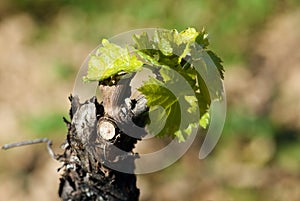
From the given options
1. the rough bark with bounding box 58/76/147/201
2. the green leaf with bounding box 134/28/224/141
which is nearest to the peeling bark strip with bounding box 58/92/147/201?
the rough bark with bounding box 58/76/147/201

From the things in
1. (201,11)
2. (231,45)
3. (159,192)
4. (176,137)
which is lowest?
(176,137)

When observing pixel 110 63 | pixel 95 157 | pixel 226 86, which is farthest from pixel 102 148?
pixel 226 86

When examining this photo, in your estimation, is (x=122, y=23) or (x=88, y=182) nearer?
(x=88, y=182)

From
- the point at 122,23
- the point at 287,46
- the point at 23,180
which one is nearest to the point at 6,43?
the point at 122,23

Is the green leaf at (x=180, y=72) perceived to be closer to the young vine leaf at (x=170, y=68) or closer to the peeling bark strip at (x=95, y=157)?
the young vine leaf at (x=170, y=68)

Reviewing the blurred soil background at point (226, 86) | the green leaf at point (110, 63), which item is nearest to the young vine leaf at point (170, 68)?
the green leaf at point (110, 63)

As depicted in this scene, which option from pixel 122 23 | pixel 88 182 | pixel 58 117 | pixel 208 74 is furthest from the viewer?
pixel 122 23

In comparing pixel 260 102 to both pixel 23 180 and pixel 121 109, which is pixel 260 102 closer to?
pixel 23 180
